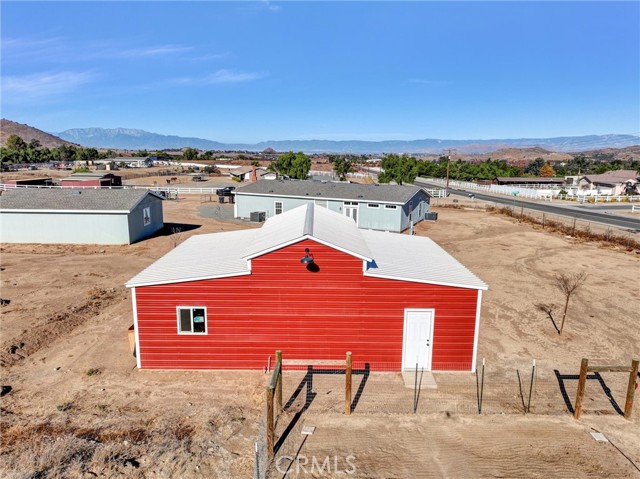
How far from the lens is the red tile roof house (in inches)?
516

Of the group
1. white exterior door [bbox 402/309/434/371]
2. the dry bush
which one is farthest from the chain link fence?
the dry bush

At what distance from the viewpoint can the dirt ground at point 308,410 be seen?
933 cm

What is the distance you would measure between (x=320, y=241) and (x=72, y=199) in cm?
2760

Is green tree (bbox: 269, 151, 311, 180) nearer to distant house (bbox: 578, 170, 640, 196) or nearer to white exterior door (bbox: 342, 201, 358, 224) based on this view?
white exterior door (bbox: 342, 201, 358, 224)

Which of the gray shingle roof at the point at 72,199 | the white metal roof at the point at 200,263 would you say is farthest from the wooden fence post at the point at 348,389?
the gray shingle roof at the point at 72,199

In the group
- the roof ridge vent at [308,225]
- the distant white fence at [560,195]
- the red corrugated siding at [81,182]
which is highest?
the roof ridge vent at [308,225]

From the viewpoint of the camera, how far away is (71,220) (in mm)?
31234

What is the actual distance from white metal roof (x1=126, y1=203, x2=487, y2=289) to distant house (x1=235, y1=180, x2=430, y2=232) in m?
19.6

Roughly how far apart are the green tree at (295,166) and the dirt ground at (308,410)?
49.7 metres

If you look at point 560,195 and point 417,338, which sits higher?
point 417,338

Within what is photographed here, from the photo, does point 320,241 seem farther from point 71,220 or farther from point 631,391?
point 71,220

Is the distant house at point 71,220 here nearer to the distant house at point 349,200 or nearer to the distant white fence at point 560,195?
the distant house at point 349,200

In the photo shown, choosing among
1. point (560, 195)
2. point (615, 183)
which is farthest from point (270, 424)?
point (615, 183)

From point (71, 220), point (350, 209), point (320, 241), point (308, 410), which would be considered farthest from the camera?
point (350, 209)
